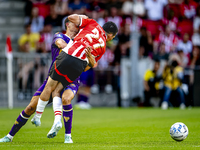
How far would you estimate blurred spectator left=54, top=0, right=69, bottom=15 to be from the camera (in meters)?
17.8

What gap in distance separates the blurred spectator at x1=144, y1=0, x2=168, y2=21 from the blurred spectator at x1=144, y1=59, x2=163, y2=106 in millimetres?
3634

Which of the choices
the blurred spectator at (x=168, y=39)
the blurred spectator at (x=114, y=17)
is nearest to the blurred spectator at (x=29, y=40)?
the blurred spectator at (x=114, y=17)

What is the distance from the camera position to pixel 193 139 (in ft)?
19.9

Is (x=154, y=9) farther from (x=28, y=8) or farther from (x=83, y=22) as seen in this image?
(x=83, y=22)

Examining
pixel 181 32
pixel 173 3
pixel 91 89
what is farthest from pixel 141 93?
pixel 173 3

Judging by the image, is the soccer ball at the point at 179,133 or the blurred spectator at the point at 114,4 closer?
the soccer ball at the point at 179,133

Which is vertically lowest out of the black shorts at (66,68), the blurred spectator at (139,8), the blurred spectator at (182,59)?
the blurred spectator at (182,59)

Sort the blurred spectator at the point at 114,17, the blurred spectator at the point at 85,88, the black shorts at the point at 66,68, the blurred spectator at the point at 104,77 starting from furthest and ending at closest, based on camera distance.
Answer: the blurred spectator at the point at 114,17
the blurred spectator at the point at 104,77
the blurred spectator at the point at 85,88
the black shorts at the point at 66,68

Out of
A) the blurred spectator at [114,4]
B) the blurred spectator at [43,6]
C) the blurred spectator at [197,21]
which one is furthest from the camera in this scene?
the blurred spectator at [114,4]

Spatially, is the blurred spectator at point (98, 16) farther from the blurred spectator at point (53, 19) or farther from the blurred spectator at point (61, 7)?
the blurred spectator at point (53, 19)

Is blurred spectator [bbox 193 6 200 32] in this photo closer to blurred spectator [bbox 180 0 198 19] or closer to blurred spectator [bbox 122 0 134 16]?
blurred spectator [bbox 180 0 198 19]

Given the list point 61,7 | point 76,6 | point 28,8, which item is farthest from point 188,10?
point 28,8

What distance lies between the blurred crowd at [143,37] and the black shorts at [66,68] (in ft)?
31.0

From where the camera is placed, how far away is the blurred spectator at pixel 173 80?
1514cm
